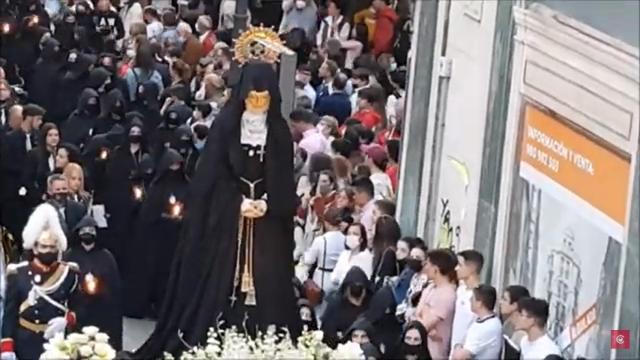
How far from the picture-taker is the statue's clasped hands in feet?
68.4

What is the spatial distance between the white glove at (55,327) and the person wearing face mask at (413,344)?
8.06 ft

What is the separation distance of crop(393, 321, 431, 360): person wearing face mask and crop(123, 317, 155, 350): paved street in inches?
155

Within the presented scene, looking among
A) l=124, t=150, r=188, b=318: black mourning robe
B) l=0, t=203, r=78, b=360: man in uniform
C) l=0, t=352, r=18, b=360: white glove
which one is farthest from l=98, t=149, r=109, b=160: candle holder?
l=0, t=352, r=18, b=360: white glove

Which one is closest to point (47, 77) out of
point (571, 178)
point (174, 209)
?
point (174, 209)

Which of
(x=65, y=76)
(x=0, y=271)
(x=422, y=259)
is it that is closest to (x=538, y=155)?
(x=422, y=259)

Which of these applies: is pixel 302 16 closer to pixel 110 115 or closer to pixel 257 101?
pixel 110 115

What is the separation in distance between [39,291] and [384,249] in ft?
9.74

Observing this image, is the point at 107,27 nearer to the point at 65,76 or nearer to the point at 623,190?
the point at 65,76

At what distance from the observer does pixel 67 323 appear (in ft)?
64.4

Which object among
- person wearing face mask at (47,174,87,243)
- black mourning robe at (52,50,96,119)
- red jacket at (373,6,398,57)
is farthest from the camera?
red jacket at (373,6,398,57)

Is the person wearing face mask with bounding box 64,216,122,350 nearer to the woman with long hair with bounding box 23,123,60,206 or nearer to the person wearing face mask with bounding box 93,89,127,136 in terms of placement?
the woman with long hair with bounding box 23,123,60,206

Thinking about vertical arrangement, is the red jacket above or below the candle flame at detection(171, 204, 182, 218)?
above

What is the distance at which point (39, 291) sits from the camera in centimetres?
1961

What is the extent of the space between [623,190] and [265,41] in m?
3.94
